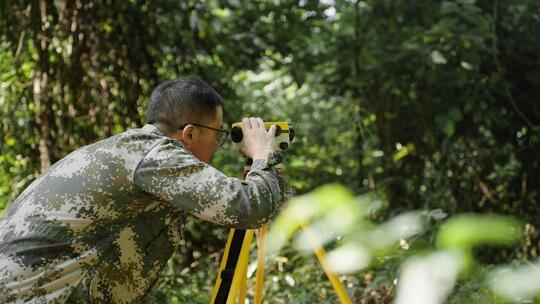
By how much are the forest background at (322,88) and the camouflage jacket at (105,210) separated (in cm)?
146

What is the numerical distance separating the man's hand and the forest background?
148 cm

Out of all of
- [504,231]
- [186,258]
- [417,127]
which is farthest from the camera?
[417,127]

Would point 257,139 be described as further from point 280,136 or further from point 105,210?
point 105,210

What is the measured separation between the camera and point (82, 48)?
153 inches

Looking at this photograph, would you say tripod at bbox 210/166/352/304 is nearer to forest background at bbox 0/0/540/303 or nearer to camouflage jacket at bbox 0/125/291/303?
camouflage jacket at bbox 0/125/291/303

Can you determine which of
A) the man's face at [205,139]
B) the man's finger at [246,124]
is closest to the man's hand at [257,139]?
the man's finger at [246,124]

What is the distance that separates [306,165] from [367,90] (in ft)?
2.30

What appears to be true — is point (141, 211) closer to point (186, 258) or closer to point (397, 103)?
point (186, 258)

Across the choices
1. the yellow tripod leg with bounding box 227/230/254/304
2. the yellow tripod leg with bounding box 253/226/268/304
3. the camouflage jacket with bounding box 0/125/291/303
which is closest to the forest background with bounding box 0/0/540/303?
the yellow tripod leg with bounding box 253/226/268/304

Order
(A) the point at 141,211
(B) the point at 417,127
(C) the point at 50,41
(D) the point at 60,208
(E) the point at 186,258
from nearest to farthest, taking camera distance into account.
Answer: (D) the point at 60,208 → (A) the point at 141,211 → (C) the point at 50,41 → (E) the point at 186,258 → (B) the point at 417,127

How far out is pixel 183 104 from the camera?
198 centimetres

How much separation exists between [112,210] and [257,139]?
1.46ft

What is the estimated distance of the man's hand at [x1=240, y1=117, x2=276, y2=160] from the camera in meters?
1.87

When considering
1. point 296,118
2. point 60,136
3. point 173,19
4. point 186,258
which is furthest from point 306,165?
point 60,136
